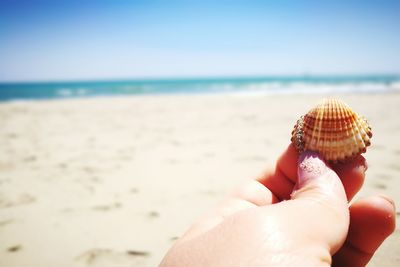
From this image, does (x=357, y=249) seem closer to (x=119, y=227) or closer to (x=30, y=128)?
(x=119, y=227)

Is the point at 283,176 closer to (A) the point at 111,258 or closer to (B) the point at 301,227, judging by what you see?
(B) the point at 301,227

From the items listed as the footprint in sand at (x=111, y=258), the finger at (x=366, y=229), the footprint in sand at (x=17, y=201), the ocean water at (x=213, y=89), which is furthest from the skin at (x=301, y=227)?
the ocean water at (x=213, y=89)

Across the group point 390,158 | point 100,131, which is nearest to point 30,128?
point 100,131

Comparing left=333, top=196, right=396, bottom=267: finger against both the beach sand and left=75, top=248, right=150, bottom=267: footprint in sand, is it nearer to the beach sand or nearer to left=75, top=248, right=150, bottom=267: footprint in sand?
the beach sand

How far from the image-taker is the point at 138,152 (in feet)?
13.5

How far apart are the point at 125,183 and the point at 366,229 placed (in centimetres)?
231

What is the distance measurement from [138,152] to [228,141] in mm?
1347

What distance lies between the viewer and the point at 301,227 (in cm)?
94

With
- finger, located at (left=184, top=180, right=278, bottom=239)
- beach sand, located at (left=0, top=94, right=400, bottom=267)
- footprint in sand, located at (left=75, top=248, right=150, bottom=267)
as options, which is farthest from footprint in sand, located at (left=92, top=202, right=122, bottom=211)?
finger, located at (left=184, top=180, right=278, bottom=239)

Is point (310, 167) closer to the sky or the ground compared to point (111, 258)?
closer to the sky

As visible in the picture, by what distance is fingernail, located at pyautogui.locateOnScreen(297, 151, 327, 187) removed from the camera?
126cm

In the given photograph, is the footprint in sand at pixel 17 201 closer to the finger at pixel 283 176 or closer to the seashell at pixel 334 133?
the finger at pixel 283 176

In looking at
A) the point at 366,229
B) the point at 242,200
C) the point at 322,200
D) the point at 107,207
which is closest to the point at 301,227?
the point at 322,200

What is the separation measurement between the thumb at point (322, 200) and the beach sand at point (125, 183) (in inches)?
15.6
